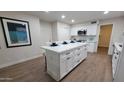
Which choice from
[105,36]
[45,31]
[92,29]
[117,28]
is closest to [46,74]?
[45,31]

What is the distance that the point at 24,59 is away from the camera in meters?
3.07

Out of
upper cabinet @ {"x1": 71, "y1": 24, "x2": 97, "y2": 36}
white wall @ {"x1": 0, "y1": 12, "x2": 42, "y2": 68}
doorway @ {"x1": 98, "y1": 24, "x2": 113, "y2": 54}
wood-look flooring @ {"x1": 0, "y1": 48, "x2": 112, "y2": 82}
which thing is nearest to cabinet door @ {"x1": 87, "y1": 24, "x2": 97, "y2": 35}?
upper cabinet @ {"x1": 71, "y1": 24, "x2": 97, "y2": 36}

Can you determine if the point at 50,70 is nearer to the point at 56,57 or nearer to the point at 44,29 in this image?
the point at 56,57

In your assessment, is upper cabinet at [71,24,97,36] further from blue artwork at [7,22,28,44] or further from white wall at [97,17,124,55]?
blue artwork at [7,22,28,44]

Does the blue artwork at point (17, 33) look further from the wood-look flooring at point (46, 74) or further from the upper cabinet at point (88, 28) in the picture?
the upper cabinet at point (88, 28)

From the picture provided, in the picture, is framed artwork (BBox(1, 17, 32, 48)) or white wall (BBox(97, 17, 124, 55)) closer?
framed artwork (BBox(1, 17, 32, 48))

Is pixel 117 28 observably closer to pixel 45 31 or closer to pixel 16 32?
pixel 45 31

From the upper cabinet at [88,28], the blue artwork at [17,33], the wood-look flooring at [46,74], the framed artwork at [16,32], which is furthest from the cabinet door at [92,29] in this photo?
the blue artwork at [17,33]

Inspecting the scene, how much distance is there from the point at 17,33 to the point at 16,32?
54mm

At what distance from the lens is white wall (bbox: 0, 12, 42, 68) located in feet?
7.91

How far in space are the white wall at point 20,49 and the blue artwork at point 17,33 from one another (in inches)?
11.4

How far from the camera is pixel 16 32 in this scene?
2.71 metres

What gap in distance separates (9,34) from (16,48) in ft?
2.13
